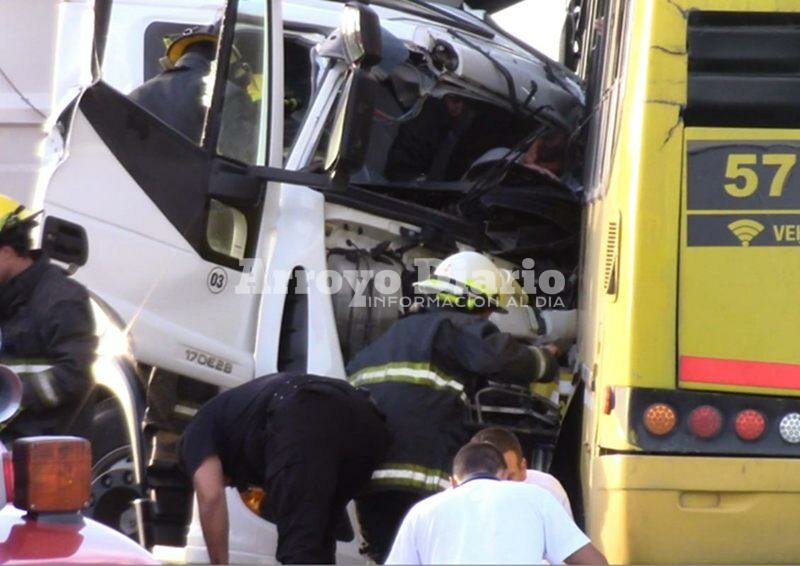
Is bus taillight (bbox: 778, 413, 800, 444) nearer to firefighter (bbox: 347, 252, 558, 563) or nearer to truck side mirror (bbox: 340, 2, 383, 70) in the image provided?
firefighter (bbox: 347, 252, 558, 563)

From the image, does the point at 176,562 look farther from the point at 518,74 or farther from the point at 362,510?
the point at 518,74

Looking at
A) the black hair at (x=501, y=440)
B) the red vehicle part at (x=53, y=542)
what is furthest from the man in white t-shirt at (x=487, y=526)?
the red vehicle part at (x=53, y=542)

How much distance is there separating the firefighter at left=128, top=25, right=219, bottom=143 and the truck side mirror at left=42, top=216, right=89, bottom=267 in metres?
0.78

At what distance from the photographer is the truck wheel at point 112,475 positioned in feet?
24.1

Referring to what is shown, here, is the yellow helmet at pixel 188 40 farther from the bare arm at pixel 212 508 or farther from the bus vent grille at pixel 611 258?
the bus vent grille at pixel 611 258

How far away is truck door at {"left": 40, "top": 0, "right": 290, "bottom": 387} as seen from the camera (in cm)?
699

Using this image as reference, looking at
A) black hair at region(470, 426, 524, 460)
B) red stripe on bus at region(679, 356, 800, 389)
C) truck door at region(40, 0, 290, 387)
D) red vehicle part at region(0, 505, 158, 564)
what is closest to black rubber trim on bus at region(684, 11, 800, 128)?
red stripe on bus at region(679, 356, 800, 389)

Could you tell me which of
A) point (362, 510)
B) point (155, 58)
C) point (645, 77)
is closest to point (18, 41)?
point (155, 58)

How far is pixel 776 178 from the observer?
6.02 meters

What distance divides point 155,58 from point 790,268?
11.3 ft

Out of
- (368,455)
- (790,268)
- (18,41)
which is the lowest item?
(368,455)

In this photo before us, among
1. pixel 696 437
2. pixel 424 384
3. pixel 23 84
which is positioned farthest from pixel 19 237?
pixel 23 84

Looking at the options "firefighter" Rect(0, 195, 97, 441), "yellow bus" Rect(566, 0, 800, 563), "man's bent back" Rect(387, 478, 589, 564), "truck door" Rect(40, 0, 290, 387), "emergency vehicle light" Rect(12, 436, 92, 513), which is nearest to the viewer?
"emergency vehicle light" Rect(12, 436, 92, 513)

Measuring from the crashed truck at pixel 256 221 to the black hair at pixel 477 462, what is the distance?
60.5 inches
